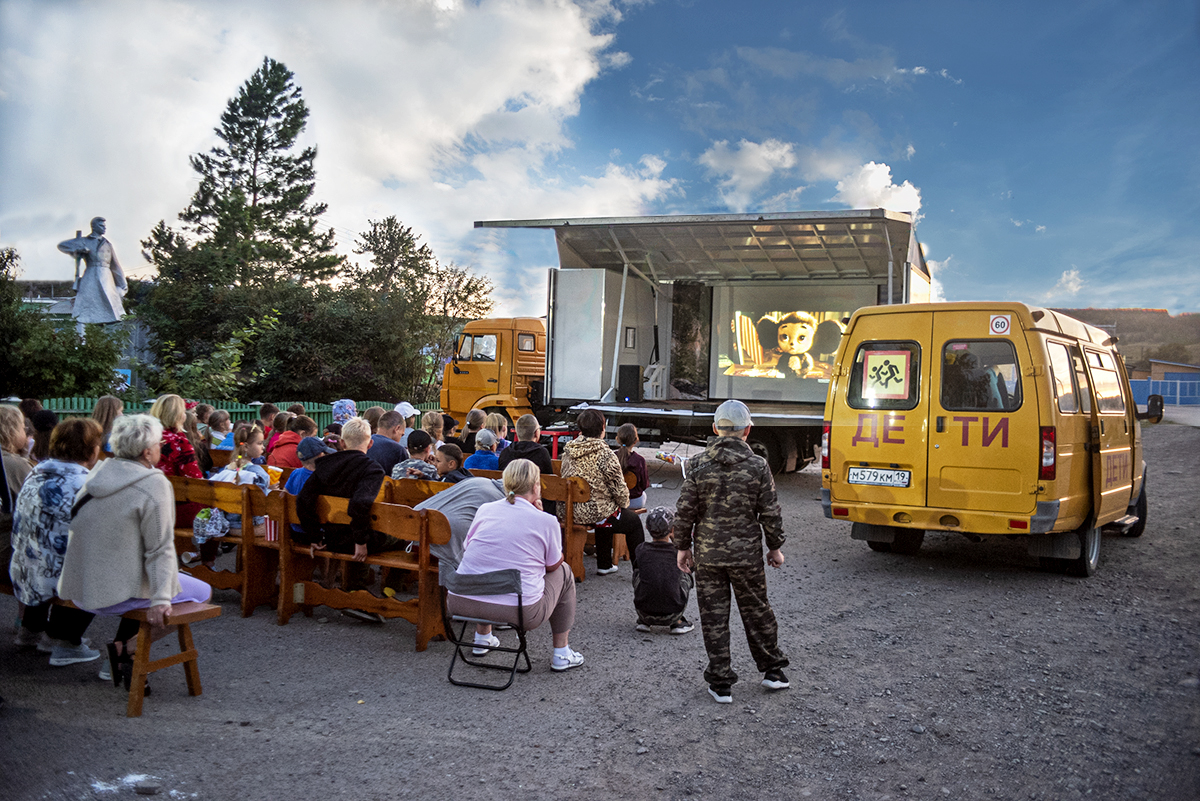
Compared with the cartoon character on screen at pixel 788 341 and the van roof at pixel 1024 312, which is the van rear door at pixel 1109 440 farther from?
the cartoon character on screen at pixel 788 341

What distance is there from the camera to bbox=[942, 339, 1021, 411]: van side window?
687 cm

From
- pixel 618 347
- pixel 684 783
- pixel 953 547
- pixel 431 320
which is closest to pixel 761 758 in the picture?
pixel 684 783

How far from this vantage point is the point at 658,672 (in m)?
4.86

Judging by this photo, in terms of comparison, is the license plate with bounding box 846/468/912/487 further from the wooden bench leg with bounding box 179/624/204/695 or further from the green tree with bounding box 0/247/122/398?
the green tree with bounding box 0/247/122/398

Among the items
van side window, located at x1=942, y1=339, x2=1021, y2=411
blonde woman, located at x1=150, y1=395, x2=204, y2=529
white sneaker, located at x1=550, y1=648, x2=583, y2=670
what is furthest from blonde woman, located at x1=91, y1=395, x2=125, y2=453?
van side window, located at x1=942, y1=339, x2=1021, y2=411

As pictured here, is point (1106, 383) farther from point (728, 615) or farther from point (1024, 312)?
point (728, 615)

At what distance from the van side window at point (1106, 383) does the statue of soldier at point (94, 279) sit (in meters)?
14.6

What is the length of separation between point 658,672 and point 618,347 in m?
10.0

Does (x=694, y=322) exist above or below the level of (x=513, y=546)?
above

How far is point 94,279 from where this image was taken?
46.9ft

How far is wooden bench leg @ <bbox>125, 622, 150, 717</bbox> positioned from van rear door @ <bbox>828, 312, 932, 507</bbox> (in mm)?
5522

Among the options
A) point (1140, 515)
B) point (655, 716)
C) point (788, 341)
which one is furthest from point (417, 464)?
point (788, 341)

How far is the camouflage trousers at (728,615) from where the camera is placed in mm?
4410

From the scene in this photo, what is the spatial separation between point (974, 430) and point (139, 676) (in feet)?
20.1
